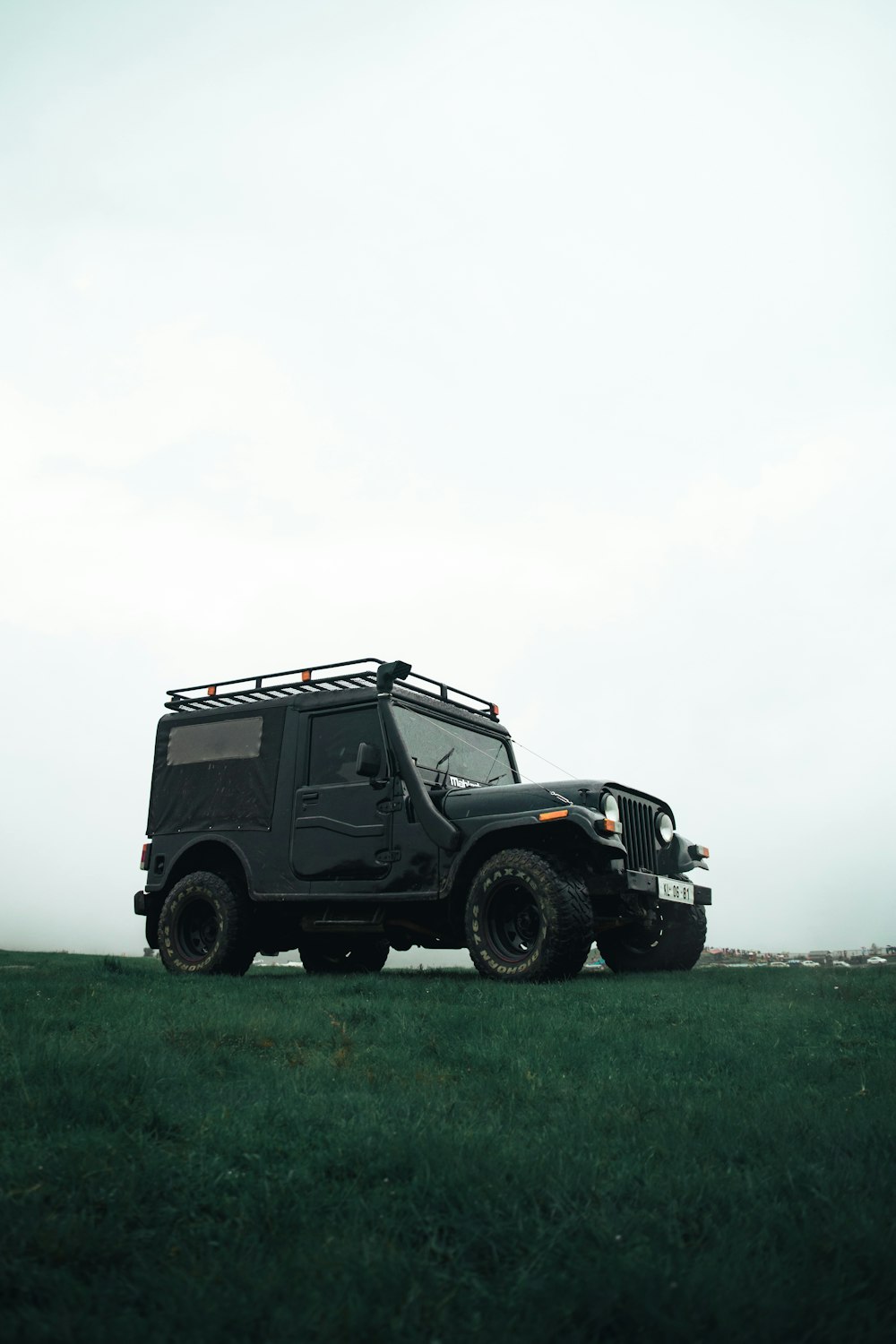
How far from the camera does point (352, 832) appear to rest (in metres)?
9.02

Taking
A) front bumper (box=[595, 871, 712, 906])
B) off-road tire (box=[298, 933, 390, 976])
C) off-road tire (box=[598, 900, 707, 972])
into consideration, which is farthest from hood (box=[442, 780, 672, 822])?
off-road tire (box=[298, 933, 390, 976])

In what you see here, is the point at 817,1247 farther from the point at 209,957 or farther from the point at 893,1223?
the point at 209,957

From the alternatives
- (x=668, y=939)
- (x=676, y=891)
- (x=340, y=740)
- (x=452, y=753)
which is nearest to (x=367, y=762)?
(x=340, y=740)

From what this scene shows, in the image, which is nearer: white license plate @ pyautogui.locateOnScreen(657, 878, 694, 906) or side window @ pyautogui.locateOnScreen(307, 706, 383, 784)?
white license plate @ pyautogui.locateOnScreen(657, 878, 694, 906)

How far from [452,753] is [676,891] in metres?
2.47

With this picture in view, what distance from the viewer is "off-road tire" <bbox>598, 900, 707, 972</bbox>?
9547mm

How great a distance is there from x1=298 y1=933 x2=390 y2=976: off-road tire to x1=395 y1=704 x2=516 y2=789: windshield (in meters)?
2.46

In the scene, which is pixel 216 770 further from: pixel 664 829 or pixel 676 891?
pixel 676 891

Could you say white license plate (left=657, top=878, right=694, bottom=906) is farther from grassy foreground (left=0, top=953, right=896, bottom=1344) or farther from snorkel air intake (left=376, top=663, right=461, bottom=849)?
grassy foreground (left=0, top=953, right=896, bottom=1344)

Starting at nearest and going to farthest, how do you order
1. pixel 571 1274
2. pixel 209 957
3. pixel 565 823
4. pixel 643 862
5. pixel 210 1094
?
pixel 571 1274 < pixel 210 1094 < pixel 565 823 < pixel 643 862 < pixel 209 957

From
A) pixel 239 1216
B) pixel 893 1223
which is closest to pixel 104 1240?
pixel 239 1216

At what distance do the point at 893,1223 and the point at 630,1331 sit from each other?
84 cm

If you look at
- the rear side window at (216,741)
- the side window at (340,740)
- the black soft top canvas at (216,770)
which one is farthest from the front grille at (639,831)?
the rear side window at (216,741)

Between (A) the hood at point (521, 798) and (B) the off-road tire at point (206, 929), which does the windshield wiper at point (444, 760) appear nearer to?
(A) the hood at point (521, 798)
